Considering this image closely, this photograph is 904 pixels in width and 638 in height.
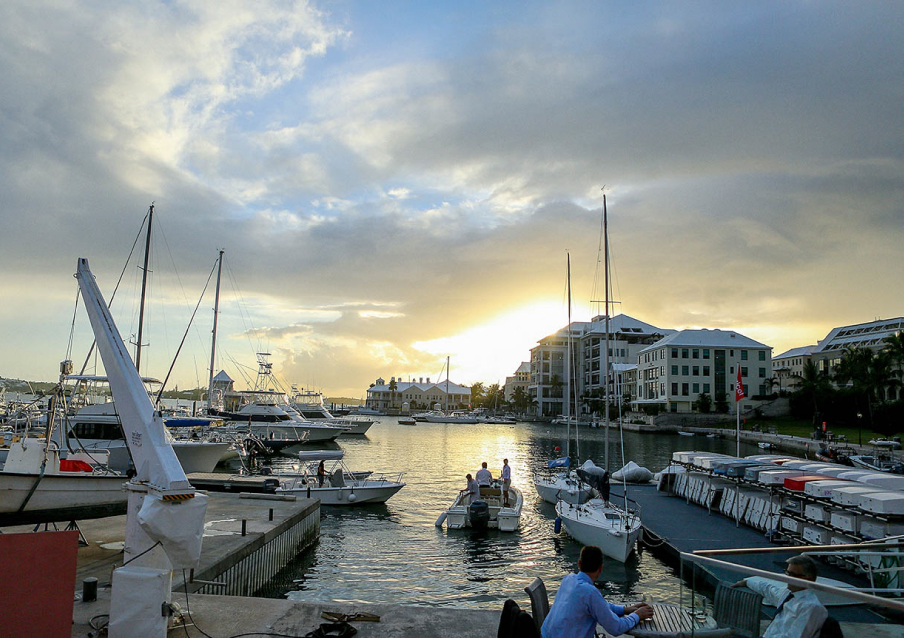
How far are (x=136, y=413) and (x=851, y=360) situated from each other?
319ft

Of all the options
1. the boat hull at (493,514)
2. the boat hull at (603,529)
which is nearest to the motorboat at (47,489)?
the boat hull at (493,514)

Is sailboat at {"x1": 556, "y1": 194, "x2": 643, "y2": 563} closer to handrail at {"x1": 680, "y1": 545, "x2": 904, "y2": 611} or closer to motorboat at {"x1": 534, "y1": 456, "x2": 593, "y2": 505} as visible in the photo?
motorboat at {"x1": 534, "y1": 456, "x2": 593, "y2": 505}

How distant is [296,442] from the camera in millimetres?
66750

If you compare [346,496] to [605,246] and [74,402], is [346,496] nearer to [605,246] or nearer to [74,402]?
[605,246]

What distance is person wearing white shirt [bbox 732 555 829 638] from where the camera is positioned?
4.63 metres

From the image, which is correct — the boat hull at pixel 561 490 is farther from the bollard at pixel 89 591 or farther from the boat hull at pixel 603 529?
the bollard at pixel 89 591

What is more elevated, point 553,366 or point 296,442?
point 553,366

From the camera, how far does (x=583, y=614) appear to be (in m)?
5.88

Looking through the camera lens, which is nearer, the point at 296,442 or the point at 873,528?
the point at 873,528

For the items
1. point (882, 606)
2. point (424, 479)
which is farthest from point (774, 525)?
point (424, 479)

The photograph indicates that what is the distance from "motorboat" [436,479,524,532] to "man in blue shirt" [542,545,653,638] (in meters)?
18.0

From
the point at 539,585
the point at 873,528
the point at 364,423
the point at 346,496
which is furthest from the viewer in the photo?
the point at 364,423

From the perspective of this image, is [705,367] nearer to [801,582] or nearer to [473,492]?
[473,492]

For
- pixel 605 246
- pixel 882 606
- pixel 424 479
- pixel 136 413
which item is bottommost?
pixel 424 479
